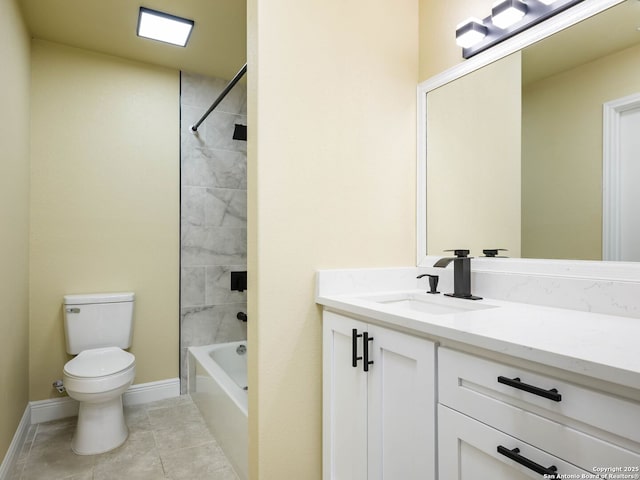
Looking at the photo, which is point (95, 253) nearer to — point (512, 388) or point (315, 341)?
point (315, 341)

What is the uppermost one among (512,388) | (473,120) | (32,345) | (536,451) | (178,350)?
(473,120)

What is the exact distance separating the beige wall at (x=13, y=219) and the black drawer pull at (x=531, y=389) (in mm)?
2111

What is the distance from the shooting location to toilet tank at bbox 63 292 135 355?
2396mm

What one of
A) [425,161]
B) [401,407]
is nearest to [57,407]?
[401,407]

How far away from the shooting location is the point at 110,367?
2.13 metres

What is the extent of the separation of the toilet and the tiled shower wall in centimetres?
48

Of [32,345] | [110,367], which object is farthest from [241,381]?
[32,345]

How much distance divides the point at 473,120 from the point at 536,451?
53.9 inches

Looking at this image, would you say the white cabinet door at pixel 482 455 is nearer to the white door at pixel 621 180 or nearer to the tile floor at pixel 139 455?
the white door at pixel 621 180

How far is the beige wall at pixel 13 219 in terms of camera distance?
1765 mm

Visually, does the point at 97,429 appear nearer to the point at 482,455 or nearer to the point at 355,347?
the point at 355,347

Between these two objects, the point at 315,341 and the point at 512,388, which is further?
the point at 315,341

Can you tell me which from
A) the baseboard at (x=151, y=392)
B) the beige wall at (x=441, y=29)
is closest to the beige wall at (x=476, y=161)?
the beige wall at (x=441, y=29)

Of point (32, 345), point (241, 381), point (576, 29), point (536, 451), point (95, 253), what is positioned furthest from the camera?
point (241, 381)
